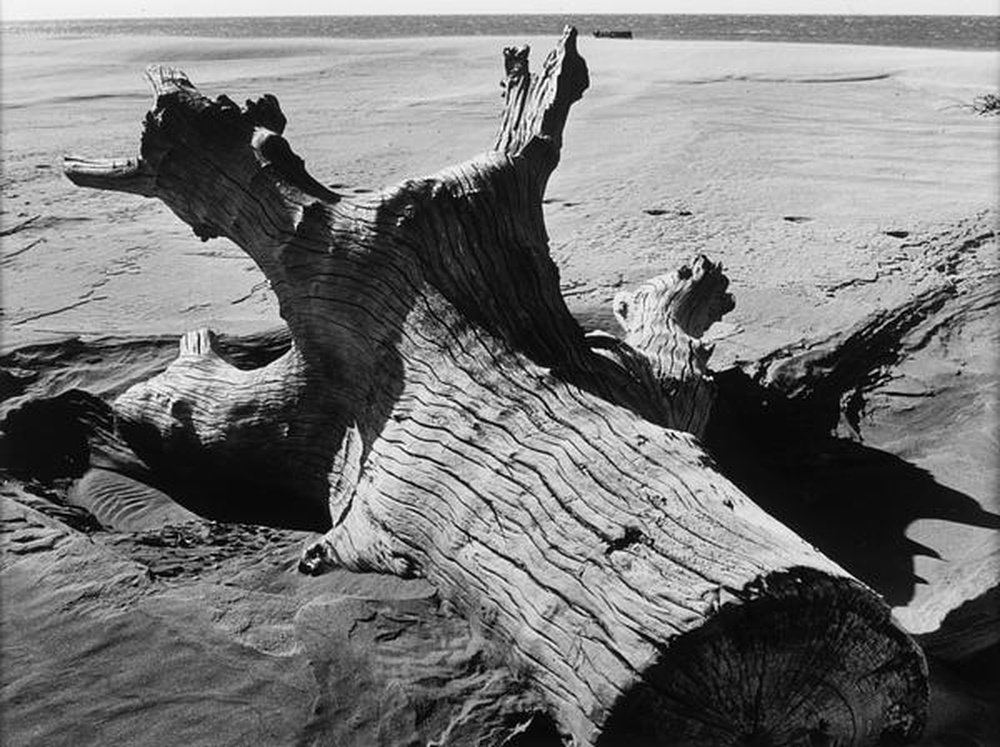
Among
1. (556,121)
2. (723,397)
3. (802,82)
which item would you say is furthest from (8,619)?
(802,82)

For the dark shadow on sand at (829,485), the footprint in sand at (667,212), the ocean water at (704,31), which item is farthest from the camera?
the ocean water at (704,31)

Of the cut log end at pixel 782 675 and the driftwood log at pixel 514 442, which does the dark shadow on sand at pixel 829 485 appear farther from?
the cut log end at pixel 782 675

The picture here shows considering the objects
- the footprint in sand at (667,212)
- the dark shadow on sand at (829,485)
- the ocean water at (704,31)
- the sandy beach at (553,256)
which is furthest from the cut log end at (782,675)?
the ocean water at (704,31)

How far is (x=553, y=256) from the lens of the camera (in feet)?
19.2

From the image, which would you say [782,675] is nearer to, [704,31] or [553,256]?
[553,256]

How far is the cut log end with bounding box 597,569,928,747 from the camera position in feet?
6.12

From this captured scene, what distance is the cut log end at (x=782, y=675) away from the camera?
187cm

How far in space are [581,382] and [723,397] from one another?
4.09 feet

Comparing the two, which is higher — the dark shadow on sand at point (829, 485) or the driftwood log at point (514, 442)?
the driftwood log at point (514, 442)

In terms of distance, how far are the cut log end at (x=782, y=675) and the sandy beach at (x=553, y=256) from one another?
0.43 m

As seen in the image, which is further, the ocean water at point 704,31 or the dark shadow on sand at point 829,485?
the ocean water at point 704,31

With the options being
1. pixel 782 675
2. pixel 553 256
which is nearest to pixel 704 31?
pixel 553 256

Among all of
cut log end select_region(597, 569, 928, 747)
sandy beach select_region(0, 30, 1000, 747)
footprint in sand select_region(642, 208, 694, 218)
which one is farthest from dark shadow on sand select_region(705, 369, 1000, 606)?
footprint in sand select_region(642, 208, 694, 218)

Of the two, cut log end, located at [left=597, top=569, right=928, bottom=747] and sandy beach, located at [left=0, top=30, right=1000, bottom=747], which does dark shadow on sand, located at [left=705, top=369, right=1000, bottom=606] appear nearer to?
sandy beach, located at [left=0, top=30, right=1000, bottom=747]
